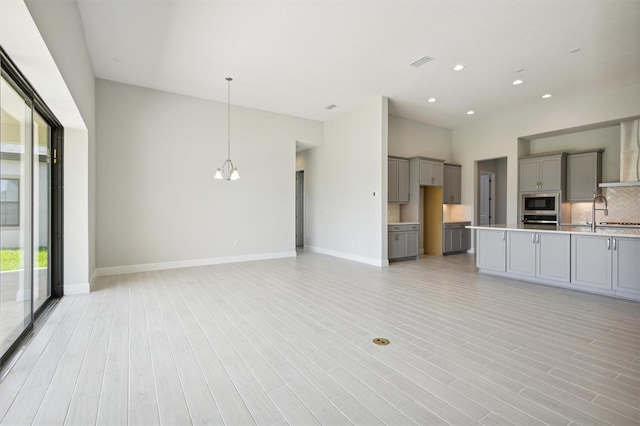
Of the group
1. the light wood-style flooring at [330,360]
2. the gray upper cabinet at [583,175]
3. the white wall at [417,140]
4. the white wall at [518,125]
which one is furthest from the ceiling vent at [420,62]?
the gray upper cabinet at [583,175]

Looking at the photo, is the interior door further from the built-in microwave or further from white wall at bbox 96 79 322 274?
white wall at bbox 96 79 322 274

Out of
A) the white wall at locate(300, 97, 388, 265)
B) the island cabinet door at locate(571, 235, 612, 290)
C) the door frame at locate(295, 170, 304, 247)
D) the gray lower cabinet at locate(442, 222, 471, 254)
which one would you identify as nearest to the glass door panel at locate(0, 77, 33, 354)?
the white wall at locate(300, 97, 388, 265)

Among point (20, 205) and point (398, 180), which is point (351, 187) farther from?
point (20, 205)

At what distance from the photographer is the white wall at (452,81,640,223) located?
241 inches

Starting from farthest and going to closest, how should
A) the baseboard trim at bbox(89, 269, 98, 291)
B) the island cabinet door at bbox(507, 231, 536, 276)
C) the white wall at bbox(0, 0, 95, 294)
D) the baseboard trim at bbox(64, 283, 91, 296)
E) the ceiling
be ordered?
1. the island cabinet door at bbox(507, 231, 536, 276)
2. the baseboard trim at bbox(89, 269, 98, 291)
3. the baseboard trim at bbox(64, 283, 91, 296)
4. the ceiling
5. the white wall at bbox(0, 0, 95, 294)

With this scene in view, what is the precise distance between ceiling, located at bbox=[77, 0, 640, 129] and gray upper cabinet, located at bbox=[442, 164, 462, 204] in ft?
7.63

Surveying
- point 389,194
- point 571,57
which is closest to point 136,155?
point 389,194

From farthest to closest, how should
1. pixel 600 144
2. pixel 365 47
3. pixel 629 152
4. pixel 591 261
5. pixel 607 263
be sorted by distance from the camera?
1. pixel 600 144
2. pixel 629 152
3. pixel 365 47
4. pixel 591 261
5. pixel 607 263

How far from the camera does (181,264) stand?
6.46 meters

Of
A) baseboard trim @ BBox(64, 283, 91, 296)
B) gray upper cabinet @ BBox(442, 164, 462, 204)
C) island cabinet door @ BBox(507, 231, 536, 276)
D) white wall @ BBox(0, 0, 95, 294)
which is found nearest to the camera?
white wall @ BBox(0, 0, 95, 294)

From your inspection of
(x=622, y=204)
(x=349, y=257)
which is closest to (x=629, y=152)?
(x=622, y=204)

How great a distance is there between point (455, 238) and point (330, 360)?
6.98m

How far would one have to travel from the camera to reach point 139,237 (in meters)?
6.04

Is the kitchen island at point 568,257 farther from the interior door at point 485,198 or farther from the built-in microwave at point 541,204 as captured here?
the interior door at point 485,198
